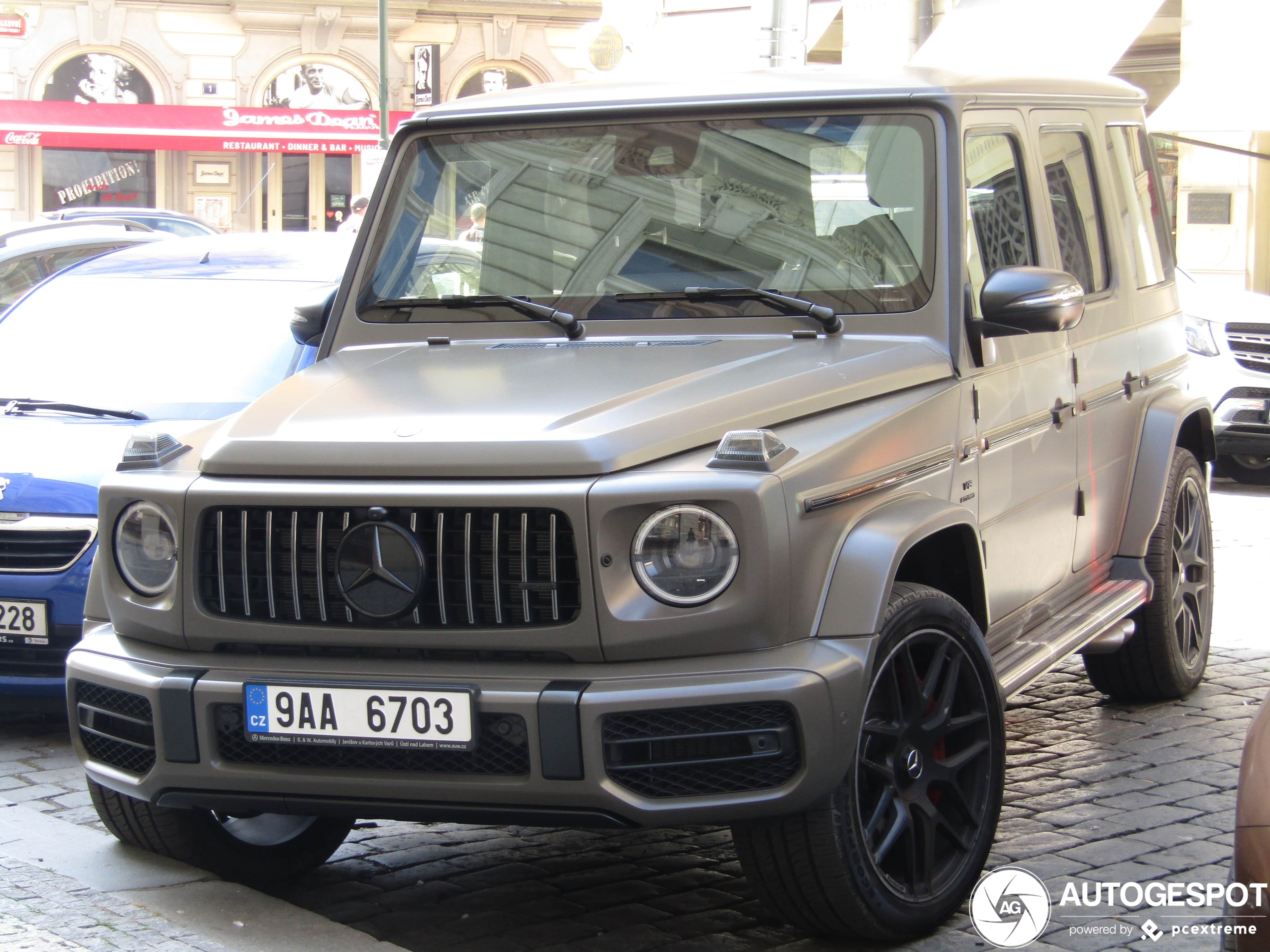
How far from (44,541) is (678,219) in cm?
260

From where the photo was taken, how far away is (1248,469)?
41.7ft

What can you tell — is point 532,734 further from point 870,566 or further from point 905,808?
point 905,808

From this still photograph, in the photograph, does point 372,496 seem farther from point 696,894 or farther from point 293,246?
point 293,246

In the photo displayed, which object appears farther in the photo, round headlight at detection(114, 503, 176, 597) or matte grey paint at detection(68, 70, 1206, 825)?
round headlight at detection(114, 503, 176, 597)

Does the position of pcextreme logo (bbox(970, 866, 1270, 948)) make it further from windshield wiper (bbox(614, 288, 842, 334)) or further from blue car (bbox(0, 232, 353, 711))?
blue car (bbox(0, 232, 353, 711))

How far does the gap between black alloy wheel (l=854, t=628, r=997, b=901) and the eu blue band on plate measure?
1.25 metres

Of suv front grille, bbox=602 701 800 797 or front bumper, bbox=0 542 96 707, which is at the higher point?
suv front grille, bbox=602 701 800 797

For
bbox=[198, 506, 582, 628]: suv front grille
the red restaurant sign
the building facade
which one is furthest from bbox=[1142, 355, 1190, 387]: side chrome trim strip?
the red restaurant sign

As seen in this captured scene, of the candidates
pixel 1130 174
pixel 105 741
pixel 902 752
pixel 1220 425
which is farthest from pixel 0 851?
pixel 1220 425

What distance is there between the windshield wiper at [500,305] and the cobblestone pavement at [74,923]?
1.75 metres

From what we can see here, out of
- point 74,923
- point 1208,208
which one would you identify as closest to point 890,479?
point 74,923

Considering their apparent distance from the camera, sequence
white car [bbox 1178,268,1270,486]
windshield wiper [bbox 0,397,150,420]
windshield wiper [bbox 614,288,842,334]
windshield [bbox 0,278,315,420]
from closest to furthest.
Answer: windshield wiper [bbox 614,288,842,334]
windshield wiper [bbox 0,397,150,420]
windshield [bbox 0,278,315,420]
white car [bbox 1178,268,1270,486]

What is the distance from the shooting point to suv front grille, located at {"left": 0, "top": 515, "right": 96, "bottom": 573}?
5.64m

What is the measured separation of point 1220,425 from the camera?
1231 cm
